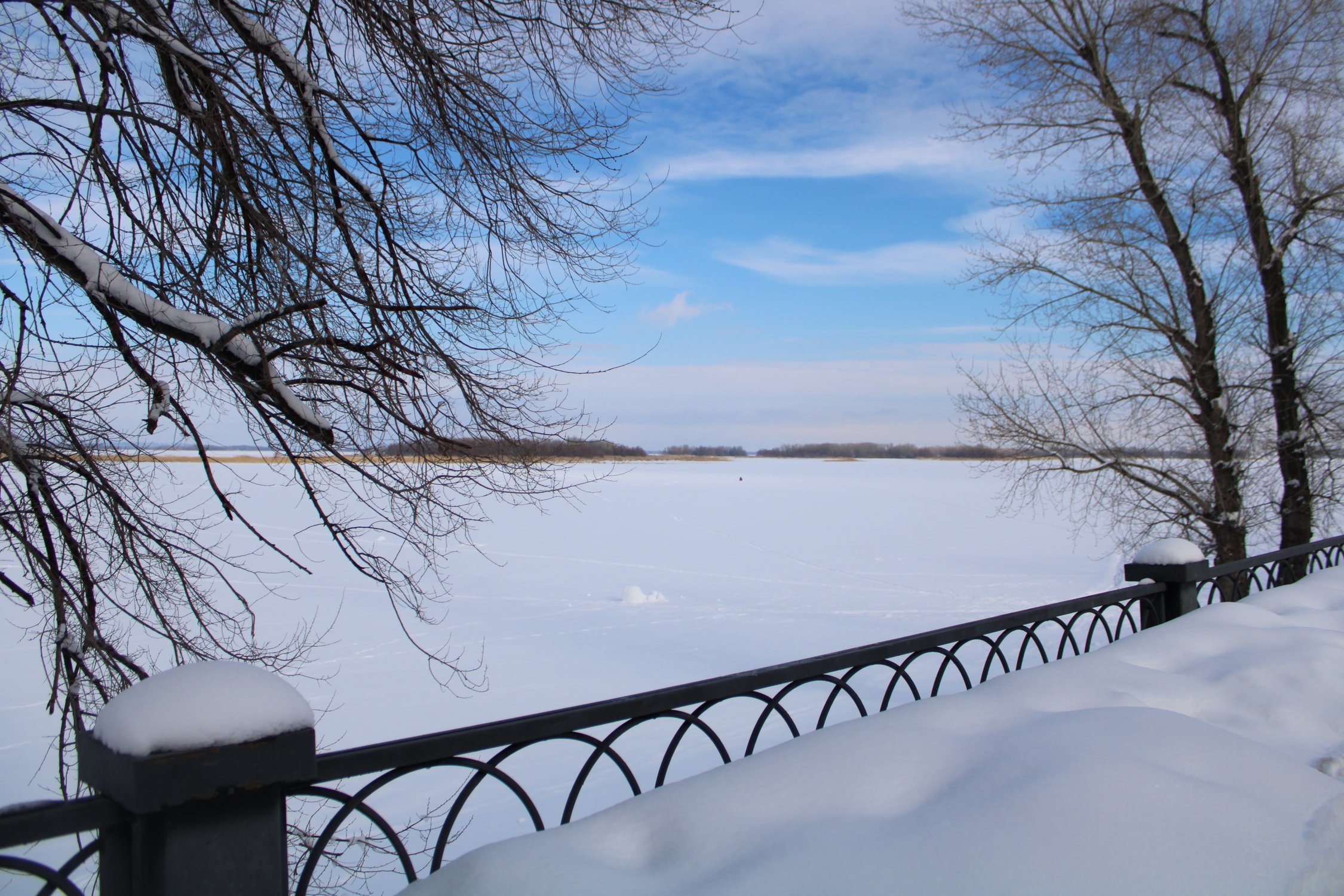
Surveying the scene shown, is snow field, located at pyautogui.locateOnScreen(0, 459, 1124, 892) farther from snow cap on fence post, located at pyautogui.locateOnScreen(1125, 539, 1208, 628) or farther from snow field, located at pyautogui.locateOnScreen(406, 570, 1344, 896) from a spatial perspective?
snow cap on fence post, located at pyautogui.locateOnScreen(1125, 539, 1208, 628)

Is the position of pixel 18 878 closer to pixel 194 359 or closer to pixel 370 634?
pixel 194 359

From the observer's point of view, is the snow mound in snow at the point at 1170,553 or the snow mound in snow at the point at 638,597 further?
the snow mound in snow at the point at 638,597

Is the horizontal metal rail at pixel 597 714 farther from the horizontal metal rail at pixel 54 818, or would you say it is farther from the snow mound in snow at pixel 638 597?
the snow mound in snow at pixel 638 597

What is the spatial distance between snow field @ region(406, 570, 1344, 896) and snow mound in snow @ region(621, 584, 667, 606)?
9969 mm

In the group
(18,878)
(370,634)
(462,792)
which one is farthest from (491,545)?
(462,792)

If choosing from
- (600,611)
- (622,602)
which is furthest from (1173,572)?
(622,602)

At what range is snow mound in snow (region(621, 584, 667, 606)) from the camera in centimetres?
1200

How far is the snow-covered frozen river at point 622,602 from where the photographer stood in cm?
752

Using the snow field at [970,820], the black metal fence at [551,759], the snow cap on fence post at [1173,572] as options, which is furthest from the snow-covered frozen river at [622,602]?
the snow cap on fence post at [1173,572]

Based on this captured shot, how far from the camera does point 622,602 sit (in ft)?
39.9

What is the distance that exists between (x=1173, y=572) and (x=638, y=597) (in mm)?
8870

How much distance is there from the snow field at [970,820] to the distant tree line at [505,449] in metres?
2.38

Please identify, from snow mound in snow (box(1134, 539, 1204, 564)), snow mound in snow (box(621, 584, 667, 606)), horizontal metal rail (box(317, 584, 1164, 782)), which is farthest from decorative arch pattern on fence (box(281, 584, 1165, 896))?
snow mound in snow (box(621, 584, 667, 606))

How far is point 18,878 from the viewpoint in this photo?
203 inches
